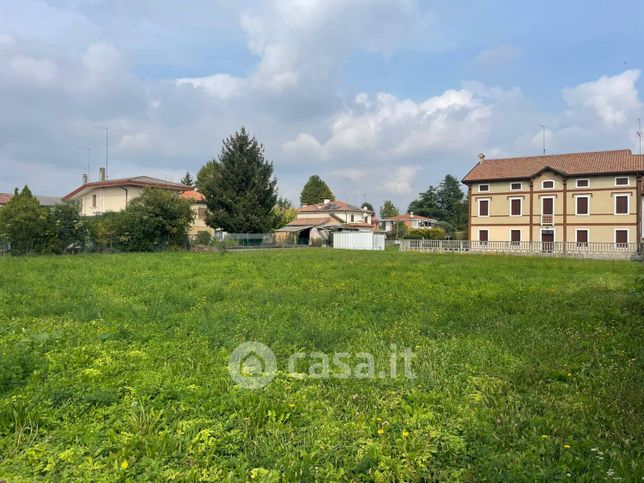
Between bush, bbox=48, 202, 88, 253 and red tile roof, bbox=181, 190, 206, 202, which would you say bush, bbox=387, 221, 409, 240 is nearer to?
red tile roof, bbox=181, 190, 206, 202

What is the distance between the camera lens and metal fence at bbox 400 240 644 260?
30875 mm

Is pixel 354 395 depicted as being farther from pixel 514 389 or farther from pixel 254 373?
pixel 514 389

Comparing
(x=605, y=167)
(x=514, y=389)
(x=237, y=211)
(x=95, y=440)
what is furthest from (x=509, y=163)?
(x=95, y=440)

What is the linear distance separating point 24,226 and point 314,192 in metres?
66.0

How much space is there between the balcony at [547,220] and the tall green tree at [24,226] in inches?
1485

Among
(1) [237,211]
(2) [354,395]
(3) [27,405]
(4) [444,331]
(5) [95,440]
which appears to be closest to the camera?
(5) [95,440]

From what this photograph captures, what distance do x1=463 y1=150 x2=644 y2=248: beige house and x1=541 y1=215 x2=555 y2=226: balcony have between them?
2.2 inches

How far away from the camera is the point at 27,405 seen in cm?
386

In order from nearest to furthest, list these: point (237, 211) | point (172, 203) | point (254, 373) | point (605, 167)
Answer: point (254, 373)
point (172, 203)
point (605, 167)
point (237, 211)

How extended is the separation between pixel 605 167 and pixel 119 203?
144 ft

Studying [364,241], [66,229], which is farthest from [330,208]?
[66,229]

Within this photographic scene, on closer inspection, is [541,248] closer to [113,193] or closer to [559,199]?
[559,199]

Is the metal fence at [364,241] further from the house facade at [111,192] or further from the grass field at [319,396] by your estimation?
the grass field at [319,396]

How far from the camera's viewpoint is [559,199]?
38.3 meters
